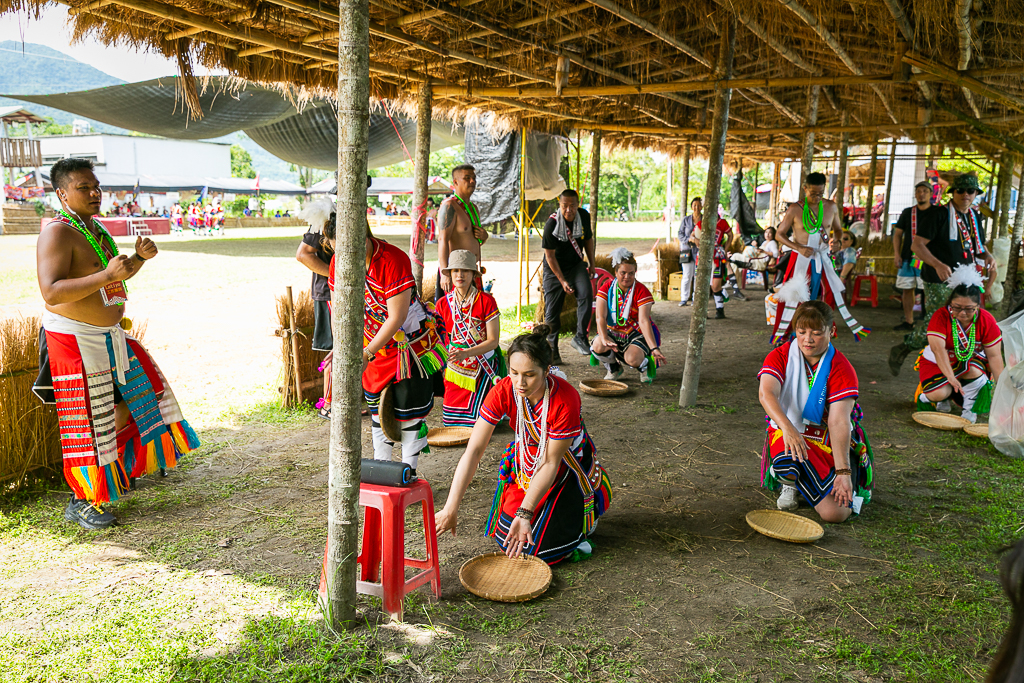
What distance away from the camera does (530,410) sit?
298 centimetres

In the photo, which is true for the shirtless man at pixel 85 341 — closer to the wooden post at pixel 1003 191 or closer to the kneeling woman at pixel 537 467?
the kneeling woman at pixel 537 467

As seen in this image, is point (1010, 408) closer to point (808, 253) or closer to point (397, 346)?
point (808, 253)

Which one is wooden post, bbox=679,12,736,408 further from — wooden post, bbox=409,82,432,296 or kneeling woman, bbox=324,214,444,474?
kneeling woman, bbox=324,214,444,474

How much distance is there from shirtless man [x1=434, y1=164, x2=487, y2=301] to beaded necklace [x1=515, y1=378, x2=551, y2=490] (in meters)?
2.20

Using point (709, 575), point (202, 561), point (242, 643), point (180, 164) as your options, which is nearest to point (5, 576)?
point (202, 561)

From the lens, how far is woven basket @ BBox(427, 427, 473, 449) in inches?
179

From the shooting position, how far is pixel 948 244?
6.92 m

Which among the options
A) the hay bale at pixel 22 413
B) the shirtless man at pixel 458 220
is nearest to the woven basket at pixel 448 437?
the shirtless man at pixel 458 220

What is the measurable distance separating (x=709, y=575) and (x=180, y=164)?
5127cm

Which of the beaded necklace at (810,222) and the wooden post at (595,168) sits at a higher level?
the wooden post at (595,168)

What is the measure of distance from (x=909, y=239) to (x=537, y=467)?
21.7 ft

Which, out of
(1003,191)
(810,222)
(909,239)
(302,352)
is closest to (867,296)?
(1003,191)

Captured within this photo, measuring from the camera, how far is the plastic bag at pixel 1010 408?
420 centimetres

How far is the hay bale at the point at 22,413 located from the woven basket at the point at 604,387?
3.75 meters
